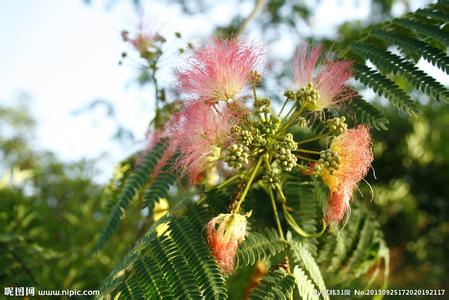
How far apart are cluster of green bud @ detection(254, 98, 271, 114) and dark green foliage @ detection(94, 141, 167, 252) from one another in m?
0.51

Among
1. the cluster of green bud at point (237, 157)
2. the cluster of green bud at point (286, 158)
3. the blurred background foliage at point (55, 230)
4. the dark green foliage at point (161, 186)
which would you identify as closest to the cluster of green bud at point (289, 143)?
the cluster of green bud at point (286, 158)

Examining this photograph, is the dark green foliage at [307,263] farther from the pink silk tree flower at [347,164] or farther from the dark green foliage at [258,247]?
the pink silk tree flower at [347,164]

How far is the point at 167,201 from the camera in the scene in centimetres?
224

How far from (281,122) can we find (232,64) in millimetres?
243

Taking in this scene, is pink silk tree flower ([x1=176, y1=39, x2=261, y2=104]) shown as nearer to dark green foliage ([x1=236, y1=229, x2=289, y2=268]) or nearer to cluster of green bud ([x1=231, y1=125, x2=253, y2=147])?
cluster of green bud ([x1=231, y1=125, x2=253, y2=147])

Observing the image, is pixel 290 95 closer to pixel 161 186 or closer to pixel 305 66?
pixel 305 66

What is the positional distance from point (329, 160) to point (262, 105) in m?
0.27

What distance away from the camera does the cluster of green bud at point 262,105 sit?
1511 mm

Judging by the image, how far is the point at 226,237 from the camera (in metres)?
1.46

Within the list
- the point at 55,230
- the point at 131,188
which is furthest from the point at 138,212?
the point at 131,188

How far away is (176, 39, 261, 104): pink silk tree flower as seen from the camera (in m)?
1.56

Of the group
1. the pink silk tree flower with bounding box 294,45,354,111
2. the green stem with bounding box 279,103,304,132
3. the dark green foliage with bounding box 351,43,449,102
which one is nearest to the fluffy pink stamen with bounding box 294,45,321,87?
the pink silk tree flower with bounding box 294,45,354,111

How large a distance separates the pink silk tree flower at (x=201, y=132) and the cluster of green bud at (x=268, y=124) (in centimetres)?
7

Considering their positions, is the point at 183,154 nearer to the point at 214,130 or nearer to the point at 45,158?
the point at 214,130
